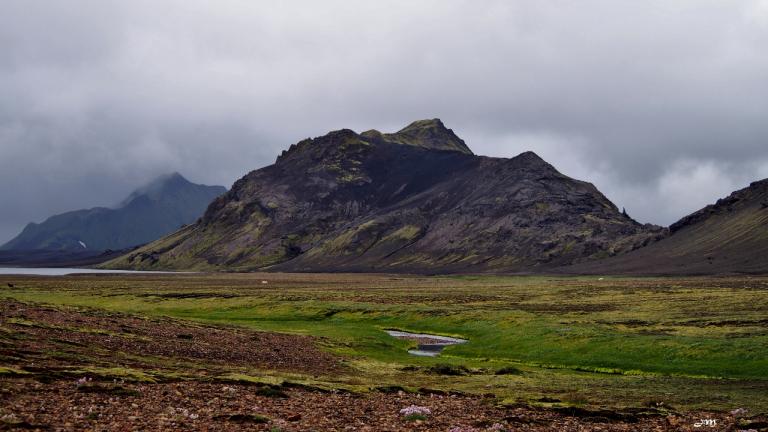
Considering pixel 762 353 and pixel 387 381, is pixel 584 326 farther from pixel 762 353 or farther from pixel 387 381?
pixel 387 381

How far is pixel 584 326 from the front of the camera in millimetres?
69562

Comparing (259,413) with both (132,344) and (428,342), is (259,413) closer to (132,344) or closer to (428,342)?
(132,344)

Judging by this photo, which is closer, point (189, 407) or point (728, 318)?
point (189, 407)

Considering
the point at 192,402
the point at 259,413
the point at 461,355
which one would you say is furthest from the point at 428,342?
the point at 259,413

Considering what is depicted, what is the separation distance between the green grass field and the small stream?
1.63 metres

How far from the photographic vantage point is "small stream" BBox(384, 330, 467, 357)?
63.5 meters

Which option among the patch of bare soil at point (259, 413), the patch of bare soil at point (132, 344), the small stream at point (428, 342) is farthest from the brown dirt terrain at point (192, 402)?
the small stream at point (428, 342)

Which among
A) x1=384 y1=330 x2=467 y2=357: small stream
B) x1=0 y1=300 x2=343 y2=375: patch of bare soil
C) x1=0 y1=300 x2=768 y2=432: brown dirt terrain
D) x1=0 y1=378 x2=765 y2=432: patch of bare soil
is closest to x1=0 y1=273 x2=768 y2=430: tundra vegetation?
x1=0 y1=300 x2=343 y2=375: patch of bare soil

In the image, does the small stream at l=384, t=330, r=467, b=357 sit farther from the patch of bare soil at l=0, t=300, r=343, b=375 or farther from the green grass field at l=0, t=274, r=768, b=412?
the patch of bare soil at l=0, t=300, r=343, b=375

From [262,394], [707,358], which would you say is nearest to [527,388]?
[262,394]

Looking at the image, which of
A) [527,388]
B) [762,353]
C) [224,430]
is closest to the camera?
[224,430]

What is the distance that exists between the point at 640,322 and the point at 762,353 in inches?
1081

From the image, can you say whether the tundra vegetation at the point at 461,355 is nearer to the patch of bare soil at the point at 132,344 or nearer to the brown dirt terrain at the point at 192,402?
the patch of bare soil at the point at 132,344

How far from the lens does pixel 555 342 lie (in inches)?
2389
